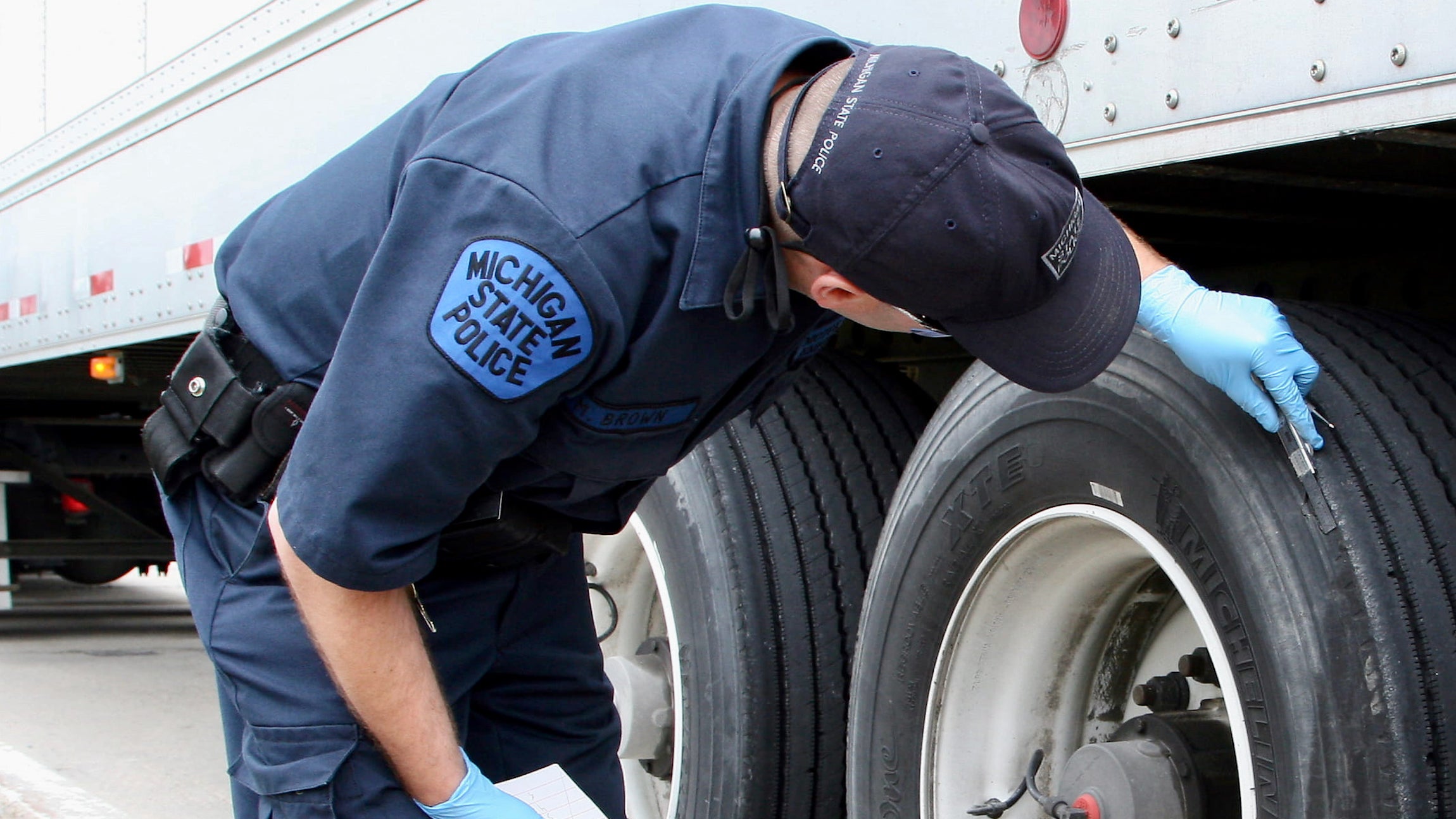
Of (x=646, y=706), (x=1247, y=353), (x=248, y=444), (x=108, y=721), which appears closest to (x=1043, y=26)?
(x=1247, y=353)

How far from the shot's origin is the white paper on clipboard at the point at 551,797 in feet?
5.56

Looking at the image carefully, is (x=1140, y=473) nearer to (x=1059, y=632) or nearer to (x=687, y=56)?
(x=1059, y=632)

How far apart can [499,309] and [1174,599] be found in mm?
1206

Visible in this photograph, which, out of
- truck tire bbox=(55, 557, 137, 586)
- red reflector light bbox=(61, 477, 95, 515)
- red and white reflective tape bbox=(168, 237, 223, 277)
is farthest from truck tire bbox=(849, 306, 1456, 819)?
truck tire bbox=(55, 557, 137, 586)

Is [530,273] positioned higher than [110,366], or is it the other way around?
[110,366]

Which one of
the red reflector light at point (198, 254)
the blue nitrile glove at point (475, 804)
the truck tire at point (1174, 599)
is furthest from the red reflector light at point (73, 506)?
the blue nitrile glove at point (475, 804)

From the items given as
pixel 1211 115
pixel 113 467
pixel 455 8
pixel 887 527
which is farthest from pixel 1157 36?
pixel 113 467

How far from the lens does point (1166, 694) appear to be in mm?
2045

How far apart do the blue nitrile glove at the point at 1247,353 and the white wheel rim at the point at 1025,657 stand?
1.33 ft

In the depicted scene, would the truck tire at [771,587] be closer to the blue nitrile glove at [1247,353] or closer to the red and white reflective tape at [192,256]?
the blue nitrile glove at [1247,353]

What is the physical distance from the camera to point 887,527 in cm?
220

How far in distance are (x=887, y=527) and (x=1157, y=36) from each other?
2.81ft

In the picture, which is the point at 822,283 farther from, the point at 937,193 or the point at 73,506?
the point at 73,506

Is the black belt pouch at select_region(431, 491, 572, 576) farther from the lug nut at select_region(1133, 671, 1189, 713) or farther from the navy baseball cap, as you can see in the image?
the lug nut at select_region(1133, 671, 1189, 713)
